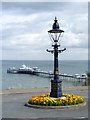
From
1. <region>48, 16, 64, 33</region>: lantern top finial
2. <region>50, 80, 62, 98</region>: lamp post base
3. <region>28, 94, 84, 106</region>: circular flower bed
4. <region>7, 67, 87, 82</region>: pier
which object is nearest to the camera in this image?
<region>28, 94, 84, 106</region>: circular flower bed

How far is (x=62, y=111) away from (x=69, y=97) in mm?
2769

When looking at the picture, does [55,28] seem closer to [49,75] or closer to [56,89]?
[56,89]

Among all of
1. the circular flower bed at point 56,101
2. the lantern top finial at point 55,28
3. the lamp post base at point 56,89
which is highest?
the lantern top finial at point 55,28

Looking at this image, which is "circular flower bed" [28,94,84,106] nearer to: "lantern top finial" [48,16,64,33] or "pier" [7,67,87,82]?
"lantern top finial" [48,16,64,33]

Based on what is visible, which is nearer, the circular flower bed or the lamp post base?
the circular flower bed

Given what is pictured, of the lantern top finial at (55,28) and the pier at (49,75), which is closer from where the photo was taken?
the lantern top finial at (55,28)

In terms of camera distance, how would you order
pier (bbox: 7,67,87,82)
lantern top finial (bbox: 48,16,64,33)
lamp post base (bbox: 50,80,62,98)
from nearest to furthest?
1. lamp post base (bbox: 50,80,62,98)
2. lantern top finial (bbox: 48,16,64,33)
3. pier (bbox: 7,67,87,82)

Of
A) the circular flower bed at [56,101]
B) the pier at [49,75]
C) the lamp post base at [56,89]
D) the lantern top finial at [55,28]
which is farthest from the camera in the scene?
the pier at [49,75]

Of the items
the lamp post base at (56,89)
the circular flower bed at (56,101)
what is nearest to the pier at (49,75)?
the lamp post base at (56,89)

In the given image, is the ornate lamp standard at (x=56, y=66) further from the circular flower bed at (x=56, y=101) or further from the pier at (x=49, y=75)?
the pier at (x=49, y=75)

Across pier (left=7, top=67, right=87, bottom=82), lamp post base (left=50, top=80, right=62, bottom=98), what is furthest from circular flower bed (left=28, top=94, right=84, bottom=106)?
pier (left=7, top=67, right=87, bottom=82)

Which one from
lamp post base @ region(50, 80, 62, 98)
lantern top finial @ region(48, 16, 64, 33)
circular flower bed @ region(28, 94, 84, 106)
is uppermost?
lantern top finial @ region(48, 16, 64, 33)

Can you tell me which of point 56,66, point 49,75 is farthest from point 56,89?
point 49,75

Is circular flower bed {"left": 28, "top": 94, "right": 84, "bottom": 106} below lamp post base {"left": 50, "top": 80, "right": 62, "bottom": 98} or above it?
below
